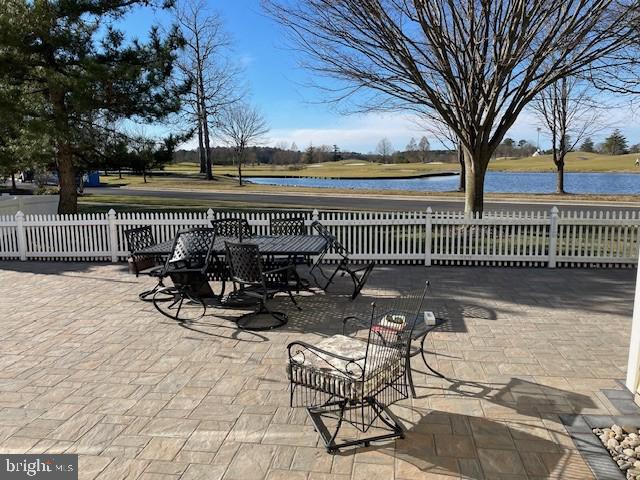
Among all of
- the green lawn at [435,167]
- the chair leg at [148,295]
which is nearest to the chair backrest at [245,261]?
the chair leg at [148,295]

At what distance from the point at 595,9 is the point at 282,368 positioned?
28.6 feet

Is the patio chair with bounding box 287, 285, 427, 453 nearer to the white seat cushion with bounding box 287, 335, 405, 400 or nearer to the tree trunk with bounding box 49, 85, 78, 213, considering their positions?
the white seat cushion with bounding box 287, 335, 405, 400

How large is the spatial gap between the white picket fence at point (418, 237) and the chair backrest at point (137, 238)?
186 cm

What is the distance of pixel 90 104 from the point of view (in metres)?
10.8

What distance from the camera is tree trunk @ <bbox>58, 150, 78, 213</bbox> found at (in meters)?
13.1

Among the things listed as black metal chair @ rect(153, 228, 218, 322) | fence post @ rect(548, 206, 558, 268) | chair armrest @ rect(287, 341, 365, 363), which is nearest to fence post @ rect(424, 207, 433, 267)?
fence post @ rect(548, 206, 558, 268)

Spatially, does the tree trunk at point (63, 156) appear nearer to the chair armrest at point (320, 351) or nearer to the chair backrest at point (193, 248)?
the chair backrest at point (193, 248)

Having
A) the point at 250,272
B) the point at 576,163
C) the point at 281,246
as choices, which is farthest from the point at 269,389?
the point at 576,163

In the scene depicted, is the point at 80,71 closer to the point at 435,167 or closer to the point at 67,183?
the point at 67,183

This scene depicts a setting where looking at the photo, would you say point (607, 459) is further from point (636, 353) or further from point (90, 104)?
point (90, 104)

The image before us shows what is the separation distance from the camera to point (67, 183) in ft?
44.9

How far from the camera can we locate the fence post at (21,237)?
34.1 feet

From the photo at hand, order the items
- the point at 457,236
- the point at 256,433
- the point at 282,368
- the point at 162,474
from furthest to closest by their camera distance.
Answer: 1. the point at 457,236
2. the point at 282,368
3. the point at 256,433
4. the point at 162,474

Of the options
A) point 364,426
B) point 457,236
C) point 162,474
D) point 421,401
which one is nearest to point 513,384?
point 421,401
